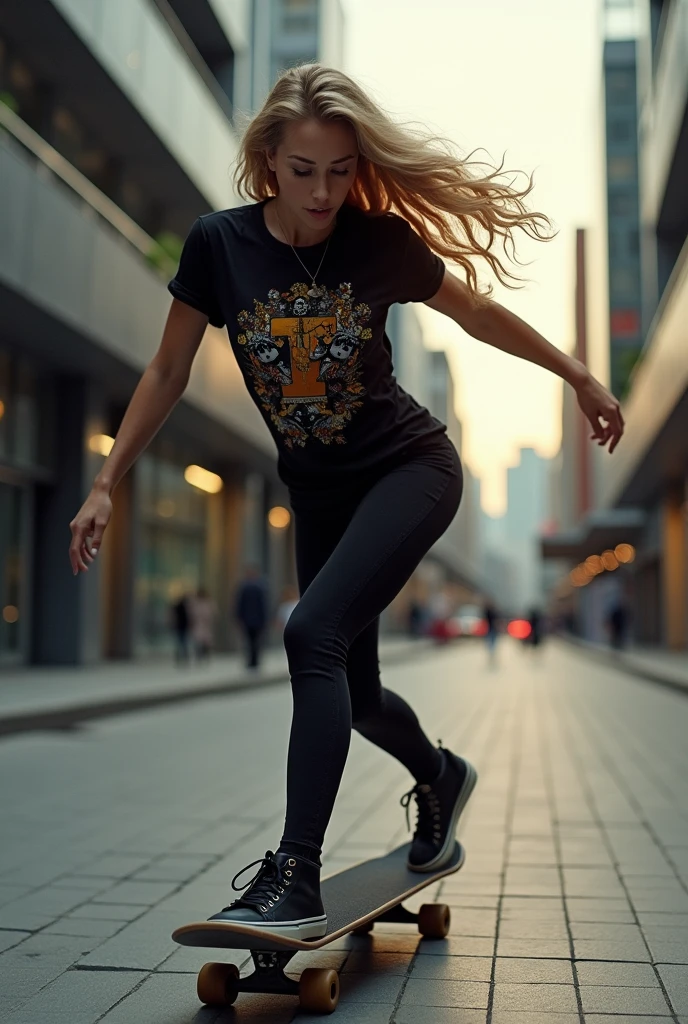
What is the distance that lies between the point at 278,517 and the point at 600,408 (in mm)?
30567

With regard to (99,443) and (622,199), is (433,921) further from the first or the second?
(622,199)

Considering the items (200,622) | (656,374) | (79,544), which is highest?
(656,374)

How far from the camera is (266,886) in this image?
249 cm

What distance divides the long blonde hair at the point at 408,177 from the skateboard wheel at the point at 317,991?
1.73m

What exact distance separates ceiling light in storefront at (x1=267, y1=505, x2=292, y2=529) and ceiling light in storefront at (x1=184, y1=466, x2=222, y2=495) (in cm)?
402

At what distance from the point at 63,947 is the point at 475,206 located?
2.26m

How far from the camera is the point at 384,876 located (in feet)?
10.8

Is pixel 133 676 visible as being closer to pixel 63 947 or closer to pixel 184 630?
pixel 184 630

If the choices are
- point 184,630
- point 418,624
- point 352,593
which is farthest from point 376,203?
point 418,624

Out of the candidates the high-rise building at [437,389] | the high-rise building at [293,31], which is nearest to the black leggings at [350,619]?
the high-rise building at [293,31]

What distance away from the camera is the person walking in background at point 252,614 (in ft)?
66.2

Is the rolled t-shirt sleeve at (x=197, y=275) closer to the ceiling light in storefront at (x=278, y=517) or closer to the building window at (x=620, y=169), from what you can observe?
the ceiling light in storefront at (x=278, y=517)

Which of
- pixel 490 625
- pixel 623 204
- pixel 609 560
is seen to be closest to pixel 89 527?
pixel 490 625

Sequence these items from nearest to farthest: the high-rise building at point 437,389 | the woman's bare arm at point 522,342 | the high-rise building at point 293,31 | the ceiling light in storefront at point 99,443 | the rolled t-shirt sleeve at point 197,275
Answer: the rolled t-shirt sleeve at point 197,275
the woman's bare arm at point 522,342
the ceiling light in storefront at point 99,443
the high-rise building at point 293,31
the high-rise building at point 437,389
